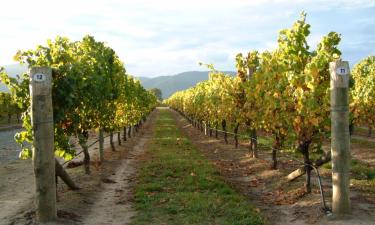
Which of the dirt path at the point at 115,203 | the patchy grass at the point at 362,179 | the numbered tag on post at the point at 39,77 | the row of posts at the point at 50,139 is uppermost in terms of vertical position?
the numbered tag on post at the point at 39,77

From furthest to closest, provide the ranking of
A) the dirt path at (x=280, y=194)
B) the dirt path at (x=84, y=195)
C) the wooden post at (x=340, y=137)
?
the dirt path at (x=84, y=195) → the dirt path at (x=280, y=194) → the wooden post at (x=340, y=137)

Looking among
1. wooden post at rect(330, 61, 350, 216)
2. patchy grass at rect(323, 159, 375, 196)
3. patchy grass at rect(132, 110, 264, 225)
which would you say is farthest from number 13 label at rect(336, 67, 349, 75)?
patchy grass at rect(323, 159, 375, 196)

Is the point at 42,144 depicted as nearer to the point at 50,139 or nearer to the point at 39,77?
the point at 50,139

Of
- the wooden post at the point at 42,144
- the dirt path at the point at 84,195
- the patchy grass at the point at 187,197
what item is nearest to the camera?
the wooden post at the point at 42,144

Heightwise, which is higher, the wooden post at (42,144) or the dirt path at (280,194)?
the wooden post at (42,144)

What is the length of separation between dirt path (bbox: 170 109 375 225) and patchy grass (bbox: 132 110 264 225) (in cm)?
67

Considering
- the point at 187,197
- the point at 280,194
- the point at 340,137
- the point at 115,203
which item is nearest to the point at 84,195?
the point at 115,203

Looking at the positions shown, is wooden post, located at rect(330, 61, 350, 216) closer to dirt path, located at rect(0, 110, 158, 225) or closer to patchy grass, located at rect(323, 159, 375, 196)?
patchy grass, located at rect(323, 159, 375, 196)

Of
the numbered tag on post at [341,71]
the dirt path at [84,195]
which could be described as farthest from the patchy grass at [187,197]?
the numbered tag on post at [341,71]

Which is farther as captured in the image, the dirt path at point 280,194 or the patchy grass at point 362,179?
the patchy grass at point 362,179

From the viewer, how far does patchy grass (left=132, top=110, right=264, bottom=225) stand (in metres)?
11.4

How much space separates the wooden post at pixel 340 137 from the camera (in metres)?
10.7

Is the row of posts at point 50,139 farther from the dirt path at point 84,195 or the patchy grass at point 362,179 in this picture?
the patchy grass at point 362,179

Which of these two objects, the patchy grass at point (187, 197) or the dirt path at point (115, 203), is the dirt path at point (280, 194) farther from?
the dirt path at point (115, 203)
